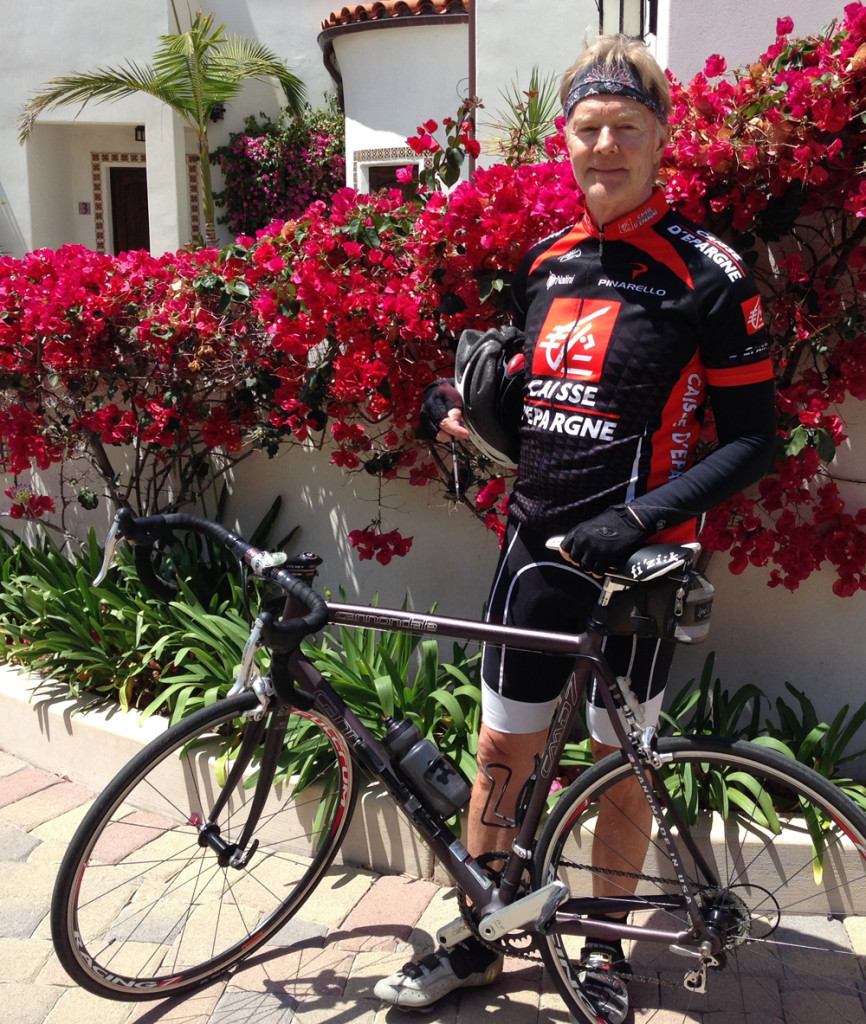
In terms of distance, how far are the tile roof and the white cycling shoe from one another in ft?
35.2

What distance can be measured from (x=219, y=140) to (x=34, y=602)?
10.8 m

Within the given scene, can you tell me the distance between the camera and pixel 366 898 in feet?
9.30

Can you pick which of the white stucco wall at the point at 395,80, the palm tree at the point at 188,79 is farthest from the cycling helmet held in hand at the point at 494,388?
the palm tree at the point at 188,79

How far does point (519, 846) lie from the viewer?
87.7 inches

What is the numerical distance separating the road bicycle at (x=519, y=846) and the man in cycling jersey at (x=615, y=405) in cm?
11

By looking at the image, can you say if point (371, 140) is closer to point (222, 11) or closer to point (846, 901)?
point (222, 11)

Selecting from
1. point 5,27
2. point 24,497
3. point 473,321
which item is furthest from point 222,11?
point 473,321

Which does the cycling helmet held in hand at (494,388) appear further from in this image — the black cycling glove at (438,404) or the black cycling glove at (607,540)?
the black cycling glove at (607,540)

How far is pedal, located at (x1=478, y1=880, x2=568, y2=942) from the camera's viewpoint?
7.09 ft

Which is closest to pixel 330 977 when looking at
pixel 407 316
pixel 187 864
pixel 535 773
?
pixel 187 864

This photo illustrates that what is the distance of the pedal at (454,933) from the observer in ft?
7.73

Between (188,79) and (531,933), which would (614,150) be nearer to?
(531,933)

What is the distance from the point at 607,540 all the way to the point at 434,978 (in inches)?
47.4

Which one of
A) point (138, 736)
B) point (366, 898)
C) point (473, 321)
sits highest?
point (473, 321)
